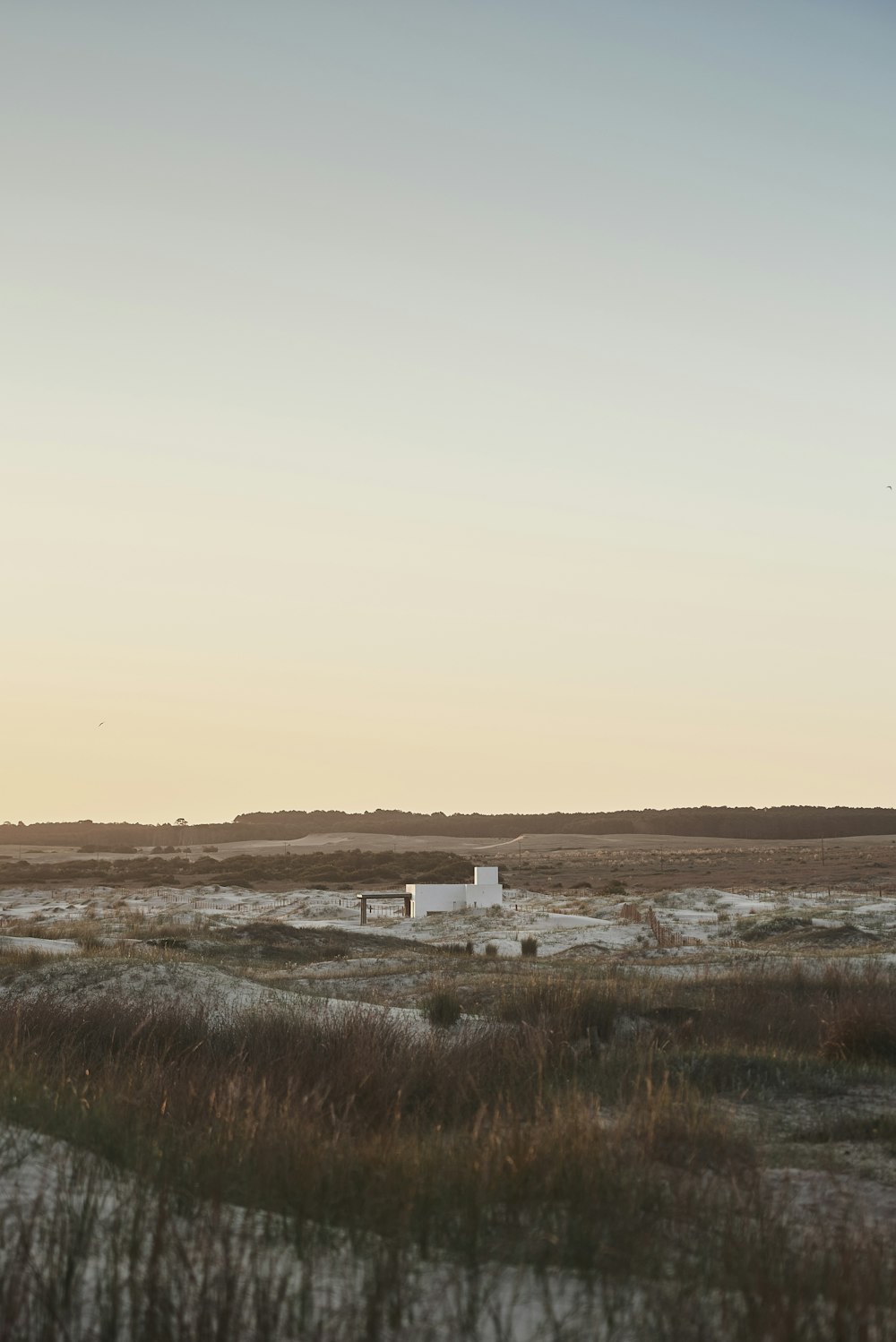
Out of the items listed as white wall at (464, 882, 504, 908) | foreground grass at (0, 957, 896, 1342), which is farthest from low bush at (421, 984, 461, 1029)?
white wall at (464, 882, 504, 908)

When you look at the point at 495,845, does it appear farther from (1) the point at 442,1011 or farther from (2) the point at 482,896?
(1) the point at 442,1011

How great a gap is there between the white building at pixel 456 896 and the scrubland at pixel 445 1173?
2545cm

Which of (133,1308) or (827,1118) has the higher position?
(133,1308)

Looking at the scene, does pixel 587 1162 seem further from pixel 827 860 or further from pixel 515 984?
pixel 827 860

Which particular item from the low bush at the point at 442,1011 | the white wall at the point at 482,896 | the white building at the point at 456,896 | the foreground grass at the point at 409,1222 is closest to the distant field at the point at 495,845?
the white building at the point at 456,896

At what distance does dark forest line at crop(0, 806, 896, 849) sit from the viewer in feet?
466

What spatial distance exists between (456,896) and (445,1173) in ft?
112

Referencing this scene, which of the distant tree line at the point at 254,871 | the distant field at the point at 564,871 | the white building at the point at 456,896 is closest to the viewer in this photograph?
the white building at the point at 456,896

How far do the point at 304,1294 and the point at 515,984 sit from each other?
36.7ft

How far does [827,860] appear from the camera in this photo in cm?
7031

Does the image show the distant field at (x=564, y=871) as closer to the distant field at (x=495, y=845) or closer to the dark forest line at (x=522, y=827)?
the distant field at (x=495, y=845)

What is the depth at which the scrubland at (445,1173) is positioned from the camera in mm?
3629

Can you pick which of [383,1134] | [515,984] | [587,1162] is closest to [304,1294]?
[587,1162]

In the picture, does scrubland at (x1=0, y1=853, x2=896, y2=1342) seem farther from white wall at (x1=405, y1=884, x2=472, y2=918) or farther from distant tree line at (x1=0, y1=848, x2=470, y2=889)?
distant tree line at (x1=0, y1=848, x2=470, y2=889)
